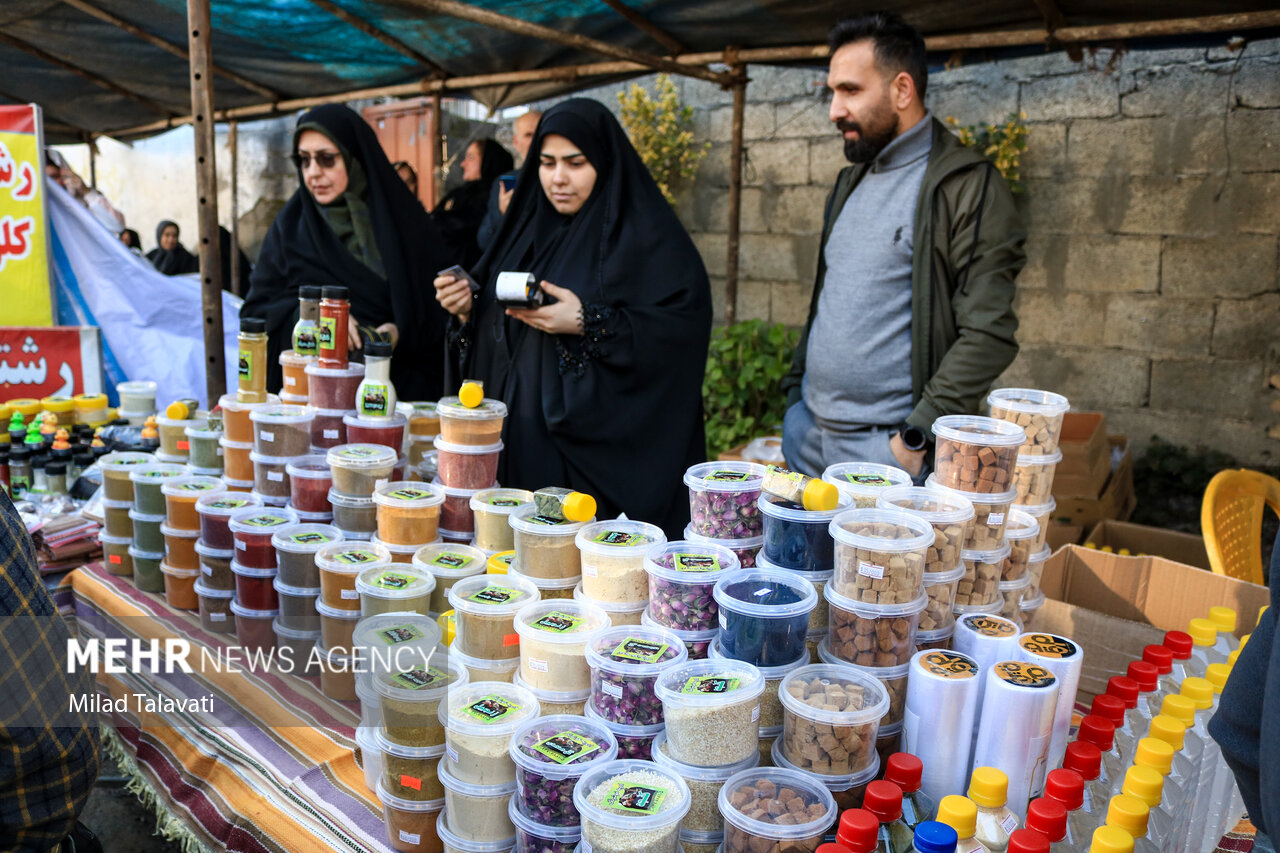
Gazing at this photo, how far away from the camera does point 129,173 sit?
11.0 m

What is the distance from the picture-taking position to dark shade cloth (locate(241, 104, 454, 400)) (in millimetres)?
3279

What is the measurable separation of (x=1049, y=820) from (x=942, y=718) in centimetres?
25

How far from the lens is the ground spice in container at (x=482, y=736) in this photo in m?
1.48

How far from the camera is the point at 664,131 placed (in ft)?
21.5

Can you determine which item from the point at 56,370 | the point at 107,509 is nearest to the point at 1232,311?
→ the point at 107,509

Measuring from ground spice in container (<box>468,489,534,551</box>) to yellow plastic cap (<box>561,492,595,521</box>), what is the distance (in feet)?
1.02

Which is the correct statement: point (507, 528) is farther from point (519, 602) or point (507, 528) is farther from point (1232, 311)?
point (1232, 311)

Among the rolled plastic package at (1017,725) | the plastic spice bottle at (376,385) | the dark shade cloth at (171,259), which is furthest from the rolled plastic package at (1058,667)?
the dark shade cloth at (171,259)

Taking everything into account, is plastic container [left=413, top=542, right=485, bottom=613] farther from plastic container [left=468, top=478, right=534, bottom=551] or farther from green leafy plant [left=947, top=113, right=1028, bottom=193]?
green leafy plant [left=947, top=113, right=1028, bottom=193]

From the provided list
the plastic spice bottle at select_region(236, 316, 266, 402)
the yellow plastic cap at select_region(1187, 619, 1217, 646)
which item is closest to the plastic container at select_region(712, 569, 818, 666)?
the yellow plastic cap at select_region(1187, 619, 1217, 646)

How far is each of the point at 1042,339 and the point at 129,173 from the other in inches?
421

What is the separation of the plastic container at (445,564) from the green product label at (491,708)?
0.46 m

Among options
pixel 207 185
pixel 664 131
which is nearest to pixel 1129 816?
pixel 207 185

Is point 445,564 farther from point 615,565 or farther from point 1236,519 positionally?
point 1236,519
